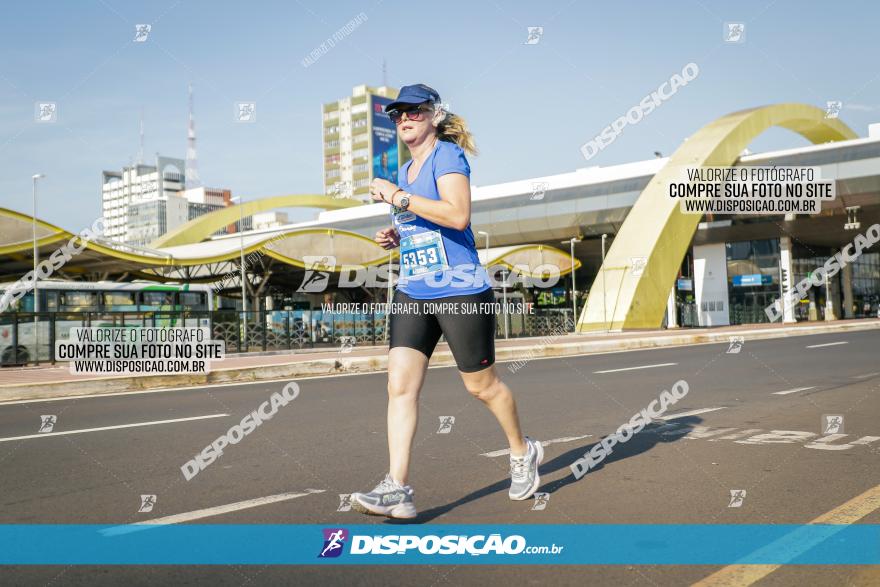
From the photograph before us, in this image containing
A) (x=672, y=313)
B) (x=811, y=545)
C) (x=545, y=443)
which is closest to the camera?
(x=811, y=545)

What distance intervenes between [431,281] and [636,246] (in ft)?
126

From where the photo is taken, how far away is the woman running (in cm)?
368

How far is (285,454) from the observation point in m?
5.28

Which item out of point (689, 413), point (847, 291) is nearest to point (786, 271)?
point (847, 291)

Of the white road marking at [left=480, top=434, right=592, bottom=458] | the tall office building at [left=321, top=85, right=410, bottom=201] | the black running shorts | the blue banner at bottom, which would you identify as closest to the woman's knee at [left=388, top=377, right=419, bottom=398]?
the black running shorts

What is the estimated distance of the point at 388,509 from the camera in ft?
11.3

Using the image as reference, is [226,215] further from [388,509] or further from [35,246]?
[388,509]

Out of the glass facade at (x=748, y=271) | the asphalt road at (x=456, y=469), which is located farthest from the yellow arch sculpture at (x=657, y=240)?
the asphalt road at (x=456, y=469)

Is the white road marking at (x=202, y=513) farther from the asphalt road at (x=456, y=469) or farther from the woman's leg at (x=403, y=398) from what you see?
the woman's leg at (x=403, y=398)

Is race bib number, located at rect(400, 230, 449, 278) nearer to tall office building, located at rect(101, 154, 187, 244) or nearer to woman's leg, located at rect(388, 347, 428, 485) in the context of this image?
woman's leg, located at rect(388, 347, 428, 485)

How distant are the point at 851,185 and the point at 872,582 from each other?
43.4m

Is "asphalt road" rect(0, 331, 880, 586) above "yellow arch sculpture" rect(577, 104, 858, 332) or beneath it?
beneath

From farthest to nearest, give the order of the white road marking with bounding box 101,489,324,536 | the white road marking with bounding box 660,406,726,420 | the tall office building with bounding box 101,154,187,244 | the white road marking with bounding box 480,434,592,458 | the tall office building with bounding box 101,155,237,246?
the tall office building with bounding box 101,154,187,244
the tall office building with bounding box 101,155,237,246
the white road marking with bounding box 660,406,726,420
the white road marking with bounding box 480,434,592,458
the white road marking with bounding box 101,489,324,536

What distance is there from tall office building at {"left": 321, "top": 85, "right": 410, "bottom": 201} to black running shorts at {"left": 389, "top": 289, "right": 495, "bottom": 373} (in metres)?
136
